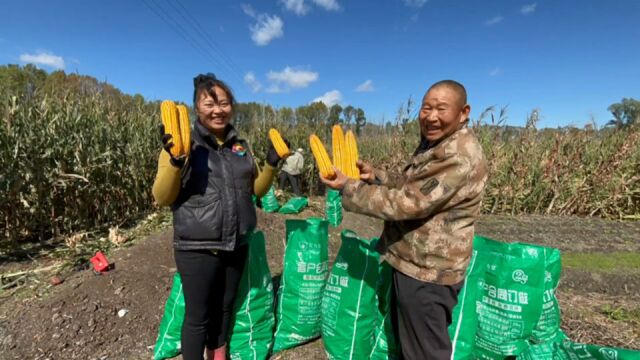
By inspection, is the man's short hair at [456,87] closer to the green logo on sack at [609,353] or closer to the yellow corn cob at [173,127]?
the yellow corn cob at [173,127]

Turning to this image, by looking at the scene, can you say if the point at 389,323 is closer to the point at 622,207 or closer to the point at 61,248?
the point at 61,248

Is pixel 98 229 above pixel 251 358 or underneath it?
above

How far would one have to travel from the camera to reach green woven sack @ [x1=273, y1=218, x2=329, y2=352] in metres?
2.51

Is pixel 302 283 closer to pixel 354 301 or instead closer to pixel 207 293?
pixel 354 301

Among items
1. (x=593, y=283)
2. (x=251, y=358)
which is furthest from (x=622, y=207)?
(x=251, y=358)

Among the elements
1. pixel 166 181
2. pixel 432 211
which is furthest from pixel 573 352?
pixel 166 181

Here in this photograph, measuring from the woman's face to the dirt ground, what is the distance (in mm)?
1876

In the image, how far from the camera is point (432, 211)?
159cm

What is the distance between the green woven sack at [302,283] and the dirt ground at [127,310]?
0.48 ft

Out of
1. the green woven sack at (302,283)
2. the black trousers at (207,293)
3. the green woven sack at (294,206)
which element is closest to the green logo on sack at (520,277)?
the green woven sack at (302,283)

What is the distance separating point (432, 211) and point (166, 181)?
141cm

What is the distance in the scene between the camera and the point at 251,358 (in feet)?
7.92

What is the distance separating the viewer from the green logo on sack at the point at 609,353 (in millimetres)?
1674

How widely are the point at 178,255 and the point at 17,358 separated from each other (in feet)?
5.72
